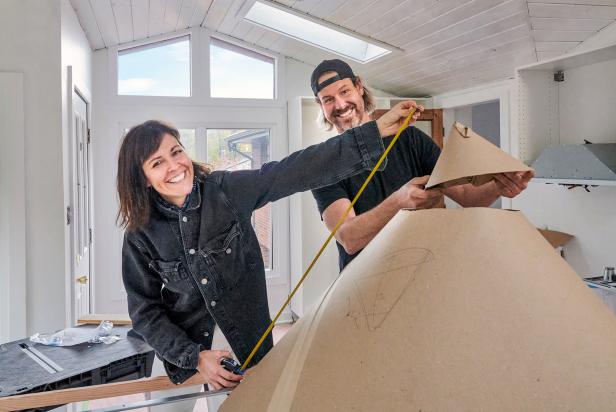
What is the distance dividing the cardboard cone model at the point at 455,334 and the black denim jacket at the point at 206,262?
30.2 inches

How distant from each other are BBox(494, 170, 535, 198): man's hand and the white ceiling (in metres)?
1.84

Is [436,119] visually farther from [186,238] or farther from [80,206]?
[186,238]

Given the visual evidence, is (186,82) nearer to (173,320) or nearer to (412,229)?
(173,320)

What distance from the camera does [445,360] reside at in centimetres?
48

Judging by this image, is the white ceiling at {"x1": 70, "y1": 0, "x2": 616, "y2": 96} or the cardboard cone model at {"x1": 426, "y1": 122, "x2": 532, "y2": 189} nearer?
the cardboard cone model at {"x1": 426, "y1": 122, "x2": 532, "y2": 189}

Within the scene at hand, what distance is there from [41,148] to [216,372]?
1.84 metres

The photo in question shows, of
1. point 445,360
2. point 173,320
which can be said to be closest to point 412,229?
point 445,360

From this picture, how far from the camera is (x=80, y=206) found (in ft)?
10.7

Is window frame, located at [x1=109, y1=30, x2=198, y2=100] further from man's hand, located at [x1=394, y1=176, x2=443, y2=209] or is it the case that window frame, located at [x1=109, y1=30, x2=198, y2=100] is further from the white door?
man's hand, located at [x1=394, y1=176, x2=443, y2=209]

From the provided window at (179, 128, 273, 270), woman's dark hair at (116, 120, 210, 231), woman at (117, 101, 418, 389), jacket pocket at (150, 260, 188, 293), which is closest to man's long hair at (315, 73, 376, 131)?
woman at (117, 101, 418, 389)

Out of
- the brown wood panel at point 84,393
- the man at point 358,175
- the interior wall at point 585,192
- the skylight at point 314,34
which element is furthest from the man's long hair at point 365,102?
the skylight at point 314,34

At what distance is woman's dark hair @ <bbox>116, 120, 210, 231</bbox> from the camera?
4.61 ft

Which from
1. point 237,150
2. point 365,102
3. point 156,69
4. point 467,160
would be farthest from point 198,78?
point 467,160

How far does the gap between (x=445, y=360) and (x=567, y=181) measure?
84.4 inches
